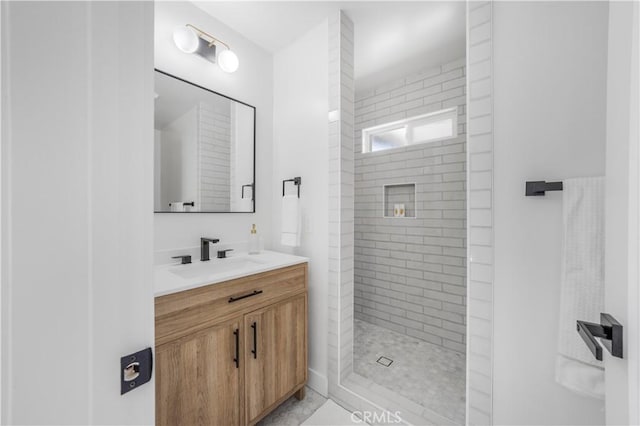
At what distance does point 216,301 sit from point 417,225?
78.3 inches

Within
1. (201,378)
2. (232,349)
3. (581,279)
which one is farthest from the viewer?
(232,349)

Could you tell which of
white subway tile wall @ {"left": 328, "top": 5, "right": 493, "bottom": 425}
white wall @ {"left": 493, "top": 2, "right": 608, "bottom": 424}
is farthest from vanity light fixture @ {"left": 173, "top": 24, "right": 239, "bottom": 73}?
white wall @ {"left": 493, "top": 2, "right": 608, "bottom": 424}

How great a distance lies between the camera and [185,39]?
1607 mm

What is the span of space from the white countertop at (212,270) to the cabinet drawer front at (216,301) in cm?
3

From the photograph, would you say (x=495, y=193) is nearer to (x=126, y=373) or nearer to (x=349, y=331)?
(x=349, y=331)

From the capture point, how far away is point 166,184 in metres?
1.59

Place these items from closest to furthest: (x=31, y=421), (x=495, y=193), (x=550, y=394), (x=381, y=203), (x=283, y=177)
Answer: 1. (x=31, y=421)
2. (x=550, y=394)
3. (x=495, y=193)
4. (x=283, y=177)
5. (x=381, y=203)

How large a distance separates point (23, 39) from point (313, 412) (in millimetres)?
2011

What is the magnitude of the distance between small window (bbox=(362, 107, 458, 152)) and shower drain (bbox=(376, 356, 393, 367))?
200 centimetres

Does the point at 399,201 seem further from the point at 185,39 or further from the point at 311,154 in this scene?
the point at 185,39

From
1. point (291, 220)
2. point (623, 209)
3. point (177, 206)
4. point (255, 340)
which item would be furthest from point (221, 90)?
point (623, 209)

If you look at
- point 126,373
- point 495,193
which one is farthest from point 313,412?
point 495,193

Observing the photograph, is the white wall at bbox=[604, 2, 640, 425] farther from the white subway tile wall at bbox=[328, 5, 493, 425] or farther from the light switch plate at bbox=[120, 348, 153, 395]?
the light switch plate at bbox=[120, 348, 153, 395]
